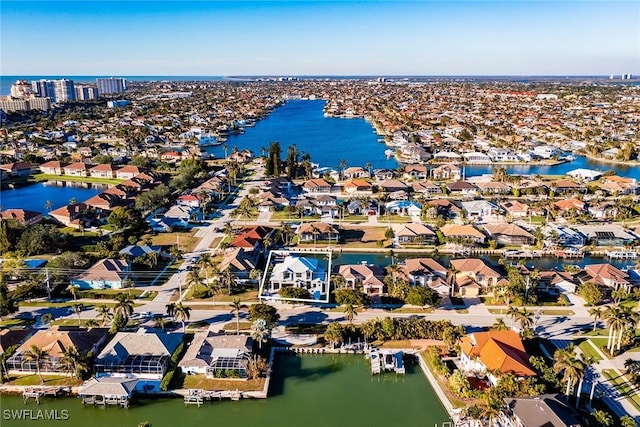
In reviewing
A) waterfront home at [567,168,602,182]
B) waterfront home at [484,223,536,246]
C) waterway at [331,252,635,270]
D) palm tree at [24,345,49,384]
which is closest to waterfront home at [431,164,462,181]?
waterfront home at [567,168,602,182]

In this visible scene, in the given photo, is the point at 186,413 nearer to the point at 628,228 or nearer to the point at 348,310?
the point at 348,310

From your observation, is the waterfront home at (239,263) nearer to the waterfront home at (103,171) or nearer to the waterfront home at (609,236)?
the waterfront home at (609,236)

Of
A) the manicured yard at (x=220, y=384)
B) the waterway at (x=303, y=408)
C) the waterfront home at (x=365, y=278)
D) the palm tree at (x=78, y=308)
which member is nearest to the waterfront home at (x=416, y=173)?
the waterfront home at (x=365, y=278)

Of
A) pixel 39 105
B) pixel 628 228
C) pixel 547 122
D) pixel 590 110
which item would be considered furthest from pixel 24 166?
pixel 590 110

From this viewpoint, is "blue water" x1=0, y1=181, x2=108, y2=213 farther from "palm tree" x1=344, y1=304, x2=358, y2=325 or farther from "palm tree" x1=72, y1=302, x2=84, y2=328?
"palm tree" x1=344, y1=304, x2=358, y2=325

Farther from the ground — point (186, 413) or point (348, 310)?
point (348, 310)

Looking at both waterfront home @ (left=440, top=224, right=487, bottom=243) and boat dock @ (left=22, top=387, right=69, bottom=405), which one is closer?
boat dock @ (left=22, top=387, right=69, bottom=405)
